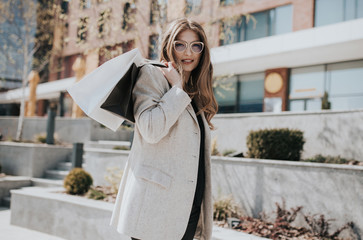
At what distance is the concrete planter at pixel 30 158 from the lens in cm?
1059

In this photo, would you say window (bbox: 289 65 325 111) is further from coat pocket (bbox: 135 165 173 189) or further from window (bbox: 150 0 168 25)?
coat pocket (bbox: 135 165 173 189)

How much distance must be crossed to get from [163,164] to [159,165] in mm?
23

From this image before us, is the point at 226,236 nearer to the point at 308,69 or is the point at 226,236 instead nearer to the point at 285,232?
the point at 285,232

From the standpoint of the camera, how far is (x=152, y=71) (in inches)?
74.8

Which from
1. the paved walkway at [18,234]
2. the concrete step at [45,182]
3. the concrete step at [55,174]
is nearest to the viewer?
the paved walkway at [18,234]

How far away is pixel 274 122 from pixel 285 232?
4500 millimetres

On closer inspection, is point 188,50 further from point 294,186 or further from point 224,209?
point 294,186

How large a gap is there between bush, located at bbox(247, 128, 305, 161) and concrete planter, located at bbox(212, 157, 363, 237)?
70cm

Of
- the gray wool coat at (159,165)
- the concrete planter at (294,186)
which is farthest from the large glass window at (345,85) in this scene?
the gray wool coat at (159,165)

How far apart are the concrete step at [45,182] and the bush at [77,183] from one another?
10.2 ft

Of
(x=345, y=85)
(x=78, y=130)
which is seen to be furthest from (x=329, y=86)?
(x=78, y=130)

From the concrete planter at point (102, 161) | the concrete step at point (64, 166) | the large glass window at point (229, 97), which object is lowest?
the concrete step at point (64, 166)

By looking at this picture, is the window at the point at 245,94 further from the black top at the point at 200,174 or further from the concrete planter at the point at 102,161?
the black top at the point at 200,174

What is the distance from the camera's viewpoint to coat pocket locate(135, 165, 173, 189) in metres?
1.81
